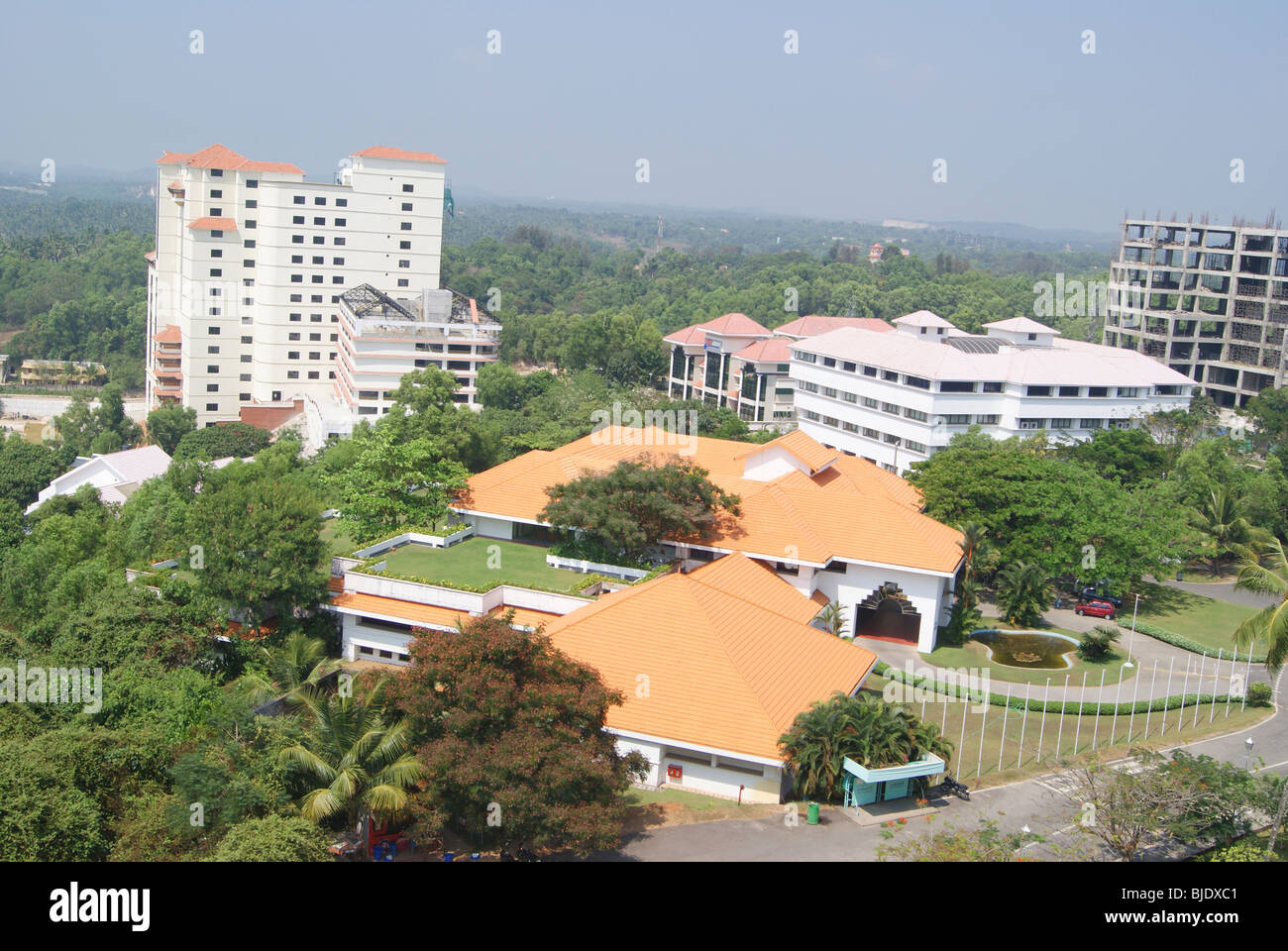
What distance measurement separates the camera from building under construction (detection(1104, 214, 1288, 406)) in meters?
73.1

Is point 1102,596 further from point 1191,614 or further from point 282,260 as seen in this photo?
point 282,260

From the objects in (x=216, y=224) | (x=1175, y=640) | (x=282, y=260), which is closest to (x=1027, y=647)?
(x=1175, y=640)

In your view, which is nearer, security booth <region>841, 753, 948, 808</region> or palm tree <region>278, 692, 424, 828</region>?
palm tree <region>278, 692, 424, 828</region>

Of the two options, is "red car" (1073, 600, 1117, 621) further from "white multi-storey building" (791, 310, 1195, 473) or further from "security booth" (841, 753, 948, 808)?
"security booth" (841, 753, 948, 808)

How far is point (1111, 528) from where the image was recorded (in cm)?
3325

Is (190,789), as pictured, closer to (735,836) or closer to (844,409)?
(735,836)

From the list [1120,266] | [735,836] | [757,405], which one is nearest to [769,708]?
[735,836]

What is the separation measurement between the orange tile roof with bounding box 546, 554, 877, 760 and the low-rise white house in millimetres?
33197

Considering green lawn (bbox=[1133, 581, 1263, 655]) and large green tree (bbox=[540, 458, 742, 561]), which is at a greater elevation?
large green tree (bbox=[540, 458, 742, 561])

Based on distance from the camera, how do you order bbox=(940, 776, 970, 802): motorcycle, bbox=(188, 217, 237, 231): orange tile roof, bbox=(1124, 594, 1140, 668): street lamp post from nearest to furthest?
bbox=(940, 776, 970, 802): motorcycle, bbox=(1124, 594, 1140, 668): street lamp post, bbox=(188, 217, 237, 231): orange tile roof

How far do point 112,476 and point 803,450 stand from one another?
35133mm

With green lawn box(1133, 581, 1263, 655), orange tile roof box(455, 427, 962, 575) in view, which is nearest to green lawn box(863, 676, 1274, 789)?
orange tile roof box(455, 427, 962, 575)

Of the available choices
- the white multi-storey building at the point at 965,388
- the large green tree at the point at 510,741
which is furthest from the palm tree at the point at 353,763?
the white multi-storey building at the point at 965,388

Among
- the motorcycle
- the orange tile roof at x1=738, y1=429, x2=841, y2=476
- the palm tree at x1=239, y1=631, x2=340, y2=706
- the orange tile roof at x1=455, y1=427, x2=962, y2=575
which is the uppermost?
the orange tile roof at x1=738, y1=429, x2=841, y2=476
